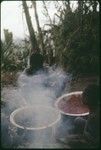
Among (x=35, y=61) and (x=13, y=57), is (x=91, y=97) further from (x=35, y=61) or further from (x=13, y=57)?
(x=13, y=57)

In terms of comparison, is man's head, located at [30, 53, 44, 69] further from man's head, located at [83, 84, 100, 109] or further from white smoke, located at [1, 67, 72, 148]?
man's head, located at [83, 84, 100, 109]

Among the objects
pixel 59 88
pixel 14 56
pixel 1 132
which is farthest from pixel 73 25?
pixel 1 132

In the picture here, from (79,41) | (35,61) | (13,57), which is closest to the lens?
(35,61)

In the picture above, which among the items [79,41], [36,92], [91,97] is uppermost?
[79,41]

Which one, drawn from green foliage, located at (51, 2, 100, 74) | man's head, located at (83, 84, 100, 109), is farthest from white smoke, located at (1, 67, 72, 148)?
man's head, located at (83, 84, 100, 109)

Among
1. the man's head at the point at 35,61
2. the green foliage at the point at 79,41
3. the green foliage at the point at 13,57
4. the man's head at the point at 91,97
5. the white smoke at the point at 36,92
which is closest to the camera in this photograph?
the man's head at the point at 91,97

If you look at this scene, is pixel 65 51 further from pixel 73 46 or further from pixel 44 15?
pixel 44 15

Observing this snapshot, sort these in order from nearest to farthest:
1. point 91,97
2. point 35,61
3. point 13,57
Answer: point 91,97 < point 35,61 < point 13,57

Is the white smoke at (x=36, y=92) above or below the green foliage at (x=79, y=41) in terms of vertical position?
below

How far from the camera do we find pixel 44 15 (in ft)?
32.7

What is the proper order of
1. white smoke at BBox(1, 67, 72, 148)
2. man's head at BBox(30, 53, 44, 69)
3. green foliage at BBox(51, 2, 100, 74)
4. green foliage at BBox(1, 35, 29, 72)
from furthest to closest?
green foliage at BBox(1, 35, 29, 72)
green foliage at BBox(51, 2, 100, 74)
man's head at BBox(30, 53, 44, 69)
white smoke at BBox(1, 67, 72, 148)

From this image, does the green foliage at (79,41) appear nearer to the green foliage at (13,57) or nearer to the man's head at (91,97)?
the green foliage at (13,57)

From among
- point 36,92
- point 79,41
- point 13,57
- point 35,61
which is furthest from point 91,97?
point 13,57

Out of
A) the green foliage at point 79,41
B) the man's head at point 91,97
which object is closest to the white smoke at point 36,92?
the green foliage at point 79,41
